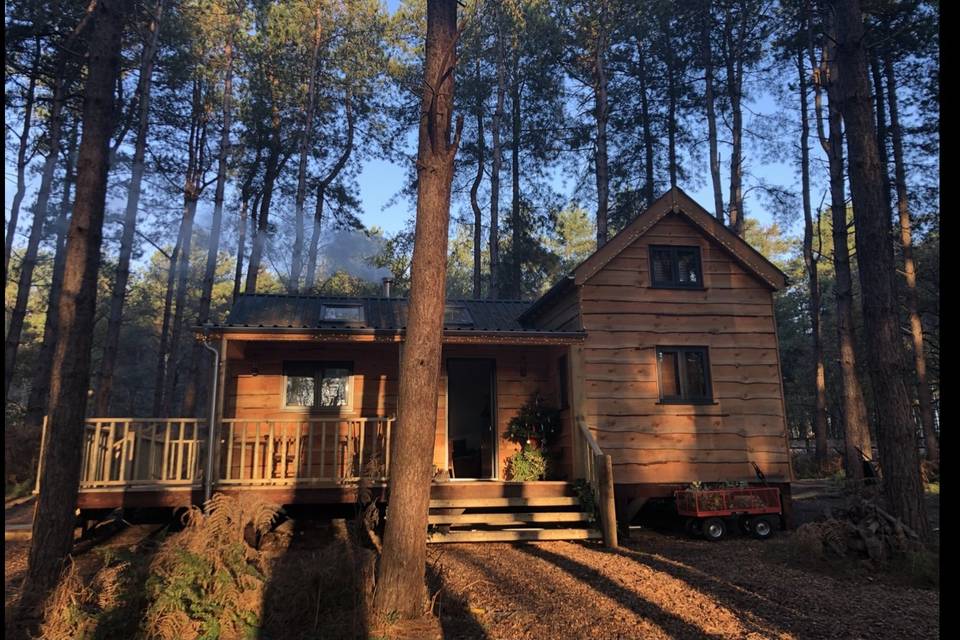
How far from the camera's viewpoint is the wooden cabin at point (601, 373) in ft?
34.3

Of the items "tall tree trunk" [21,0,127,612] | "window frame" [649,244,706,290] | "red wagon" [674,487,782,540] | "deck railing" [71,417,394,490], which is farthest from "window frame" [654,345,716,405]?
"tall tree trunk" [21,0,127,612]

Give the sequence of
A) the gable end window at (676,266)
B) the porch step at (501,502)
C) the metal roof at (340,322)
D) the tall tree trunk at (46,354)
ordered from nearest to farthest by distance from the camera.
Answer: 1. the porch step at (501,502)
2. the metal roof at (340,322)
3. the gable end window at (676,266)
4. the tall tree trunk at (46,354)

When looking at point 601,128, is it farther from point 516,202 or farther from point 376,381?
point 376,381

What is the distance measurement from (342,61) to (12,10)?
1146 cm

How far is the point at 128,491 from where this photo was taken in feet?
28.1

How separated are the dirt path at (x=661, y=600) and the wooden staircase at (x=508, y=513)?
0.88m

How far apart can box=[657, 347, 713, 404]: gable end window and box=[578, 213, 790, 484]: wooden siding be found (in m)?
0.14

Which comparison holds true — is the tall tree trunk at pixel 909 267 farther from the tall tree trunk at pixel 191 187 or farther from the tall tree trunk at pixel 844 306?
the tall tree trunk at pixel 191 187

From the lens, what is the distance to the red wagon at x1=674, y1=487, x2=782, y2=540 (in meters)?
9.75

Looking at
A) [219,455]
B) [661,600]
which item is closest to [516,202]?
[219,455]

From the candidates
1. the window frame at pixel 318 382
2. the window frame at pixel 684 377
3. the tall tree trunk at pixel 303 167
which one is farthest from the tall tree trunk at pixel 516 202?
the window frame at pixel 318 382

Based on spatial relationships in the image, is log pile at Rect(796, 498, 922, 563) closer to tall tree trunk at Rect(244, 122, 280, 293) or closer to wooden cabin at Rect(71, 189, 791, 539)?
wooden cabin at Rect(71, 189, 791, 539)

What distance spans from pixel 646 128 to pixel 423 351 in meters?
21.3

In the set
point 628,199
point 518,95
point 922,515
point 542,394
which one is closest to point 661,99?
point 628,199
